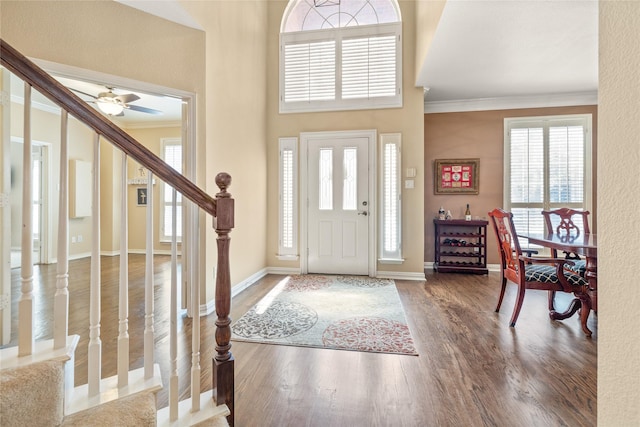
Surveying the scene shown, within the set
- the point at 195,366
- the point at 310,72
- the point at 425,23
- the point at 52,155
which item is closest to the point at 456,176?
the point at 425,23

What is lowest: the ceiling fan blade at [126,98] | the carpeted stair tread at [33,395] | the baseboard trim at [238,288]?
the baseboard trim at [238,288]

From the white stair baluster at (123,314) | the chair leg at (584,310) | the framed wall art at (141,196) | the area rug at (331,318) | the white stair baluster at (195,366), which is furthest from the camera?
the framed wall art at (141,196)

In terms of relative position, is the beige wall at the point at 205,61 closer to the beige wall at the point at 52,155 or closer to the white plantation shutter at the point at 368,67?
the white plantation shutter at the point at 368,67

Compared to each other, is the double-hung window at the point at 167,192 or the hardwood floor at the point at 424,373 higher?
the double-hung window at the point at 167,192

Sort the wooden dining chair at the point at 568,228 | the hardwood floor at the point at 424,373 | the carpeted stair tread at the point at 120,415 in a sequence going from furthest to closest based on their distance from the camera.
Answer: the wooden dining chair at the point at 568,228 → the hardwood floor at the point at 424,373 → the carpeted stair tread at the point at 120,415

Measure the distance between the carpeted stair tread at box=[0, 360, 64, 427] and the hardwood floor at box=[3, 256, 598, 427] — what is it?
732 mm

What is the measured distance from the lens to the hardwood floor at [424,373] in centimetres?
156

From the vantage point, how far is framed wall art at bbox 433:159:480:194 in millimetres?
4879

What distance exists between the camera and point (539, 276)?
2639 mm

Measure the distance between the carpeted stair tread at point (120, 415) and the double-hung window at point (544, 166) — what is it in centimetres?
523

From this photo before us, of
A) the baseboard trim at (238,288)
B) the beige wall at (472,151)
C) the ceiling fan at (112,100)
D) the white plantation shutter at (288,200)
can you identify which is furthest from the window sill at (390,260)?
the ceiling fan at (112,100)
